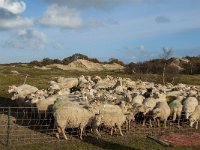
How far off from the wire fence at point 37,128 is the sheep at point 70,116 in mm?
602

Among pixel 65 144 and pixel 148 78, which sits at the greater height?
pixel 148 78

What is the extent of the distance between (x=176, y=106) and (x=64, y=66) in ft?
196

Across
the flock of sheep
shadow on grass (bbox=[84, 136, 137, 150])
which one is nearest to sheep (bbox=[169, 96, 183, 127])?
the flock of sheep

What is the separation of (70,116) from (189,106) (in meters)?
7.35

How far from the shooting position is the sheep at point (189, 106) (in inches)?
846

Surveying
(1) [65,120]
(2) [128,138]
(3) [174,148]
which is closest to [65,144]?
(1) [65,120]

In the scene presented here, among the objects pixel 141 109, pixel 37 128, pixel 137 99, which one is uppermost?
pixel 137 99

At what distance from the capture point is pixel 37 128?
61.8ft

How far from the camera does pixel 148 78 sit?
50.7 metres

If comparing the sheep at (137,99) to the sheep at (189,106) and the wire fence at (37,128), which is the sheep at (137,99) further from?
the sheep at (189,106)

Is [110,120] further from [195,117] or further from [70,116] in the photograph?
[195,117]

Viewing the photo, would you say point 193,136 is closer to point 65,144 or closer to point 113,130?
point 113,130

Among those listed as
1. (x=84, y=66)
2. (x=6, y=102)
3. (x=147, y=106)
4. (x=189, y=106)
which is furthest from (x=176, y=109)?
(x=84, y=66)

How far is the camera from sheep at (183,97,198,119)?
2150 centimetres
